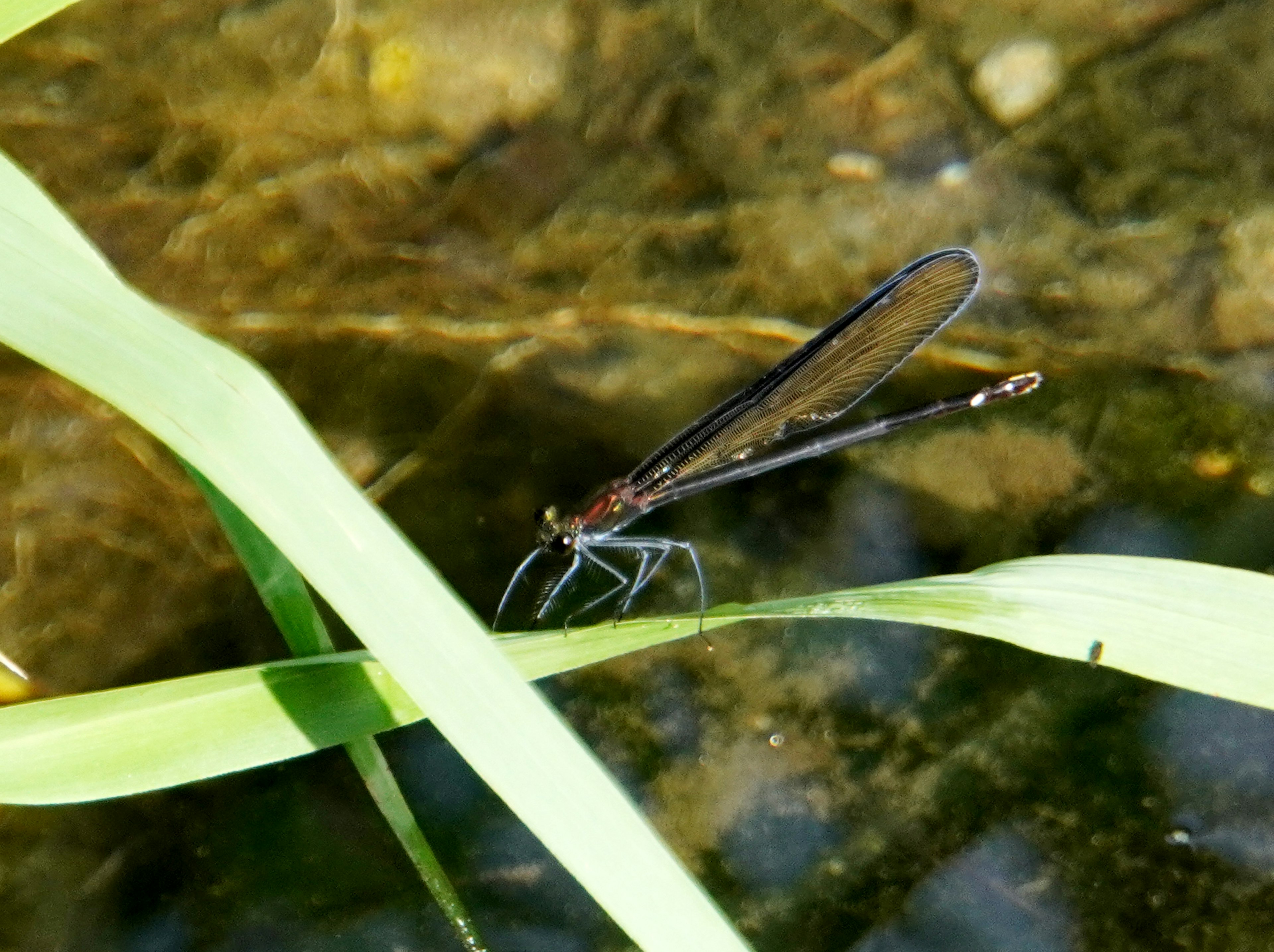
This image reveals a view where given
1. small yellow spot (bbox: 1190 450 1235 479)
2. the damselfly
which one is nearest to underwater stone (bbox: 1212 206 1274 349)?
small yellow spot (bbox: 1190 450 1235 479)

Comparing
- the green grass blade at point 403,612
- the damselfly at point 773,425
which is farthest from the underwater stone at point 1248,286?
the green grass blade at point 403,612

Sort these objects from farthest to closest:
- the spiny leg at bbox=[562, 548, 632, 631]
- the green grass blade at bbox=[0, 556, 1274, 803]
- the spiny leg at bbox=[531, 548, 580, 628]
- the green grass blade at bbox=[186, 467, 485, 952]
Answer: the spiny leg at bbox=[562, 548, 632, 631]
the spiny leg at bbox=[531, 548, 580, 628]
the green grass blade at bbox=[186, 467, 485, 952]
the green grass blade at bbox=[0, 556, 1274, 803]

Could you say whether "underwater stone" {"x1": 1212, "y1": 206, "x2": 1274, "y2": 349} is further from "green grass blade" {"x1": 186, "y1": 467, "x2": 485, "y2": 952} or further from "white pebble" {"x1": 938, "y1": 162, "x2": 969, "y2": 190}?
"green grass blade" {"x1": 186, "y1": 467, "x2": 485, "y2": 952}

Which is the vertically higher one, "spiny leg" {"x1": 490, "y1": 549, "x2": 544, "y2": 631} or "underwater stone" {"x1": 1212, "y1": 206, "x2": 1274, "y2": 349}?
"spiny leg" {"x1": 490, "y1": 549, "x2": 544, "y2": 631}

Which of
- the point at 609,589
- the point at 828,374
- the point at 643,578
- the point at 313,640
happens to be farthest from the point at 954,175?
the point at 313,640

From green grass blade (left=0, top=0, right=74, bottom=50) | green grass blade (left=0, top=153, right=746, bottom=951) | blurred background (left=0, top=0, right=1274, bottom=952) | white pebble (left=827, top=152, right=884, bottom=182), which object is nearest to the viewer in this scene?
Answer: green grass blade (left=0, top=153, right=746, bottom=951)
